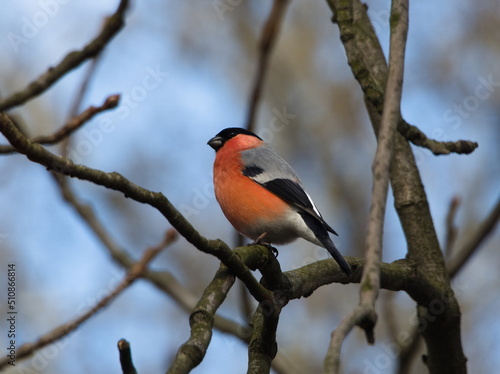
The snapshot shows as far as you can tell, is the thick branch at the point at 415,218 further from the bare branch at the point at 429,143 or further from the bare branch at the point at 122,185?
the bare branch at the point at 122,185

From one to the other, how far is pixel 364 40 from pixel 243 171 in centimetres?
142

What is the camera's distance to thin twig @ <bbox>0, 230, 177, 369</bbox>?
304 centimetres

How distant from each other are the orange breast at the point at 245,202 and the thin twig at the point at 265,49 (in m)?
1.02

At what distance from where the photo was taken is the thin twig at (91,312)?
304 cm

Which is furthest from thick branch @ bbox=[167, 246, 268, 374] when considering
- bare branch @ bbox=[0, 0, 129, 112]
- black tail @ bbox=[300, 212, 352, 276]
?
bare branch @ bbox=[0, 0, 129, 112]

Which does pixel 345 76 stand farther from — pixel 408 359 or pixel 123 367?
pixel 123 367

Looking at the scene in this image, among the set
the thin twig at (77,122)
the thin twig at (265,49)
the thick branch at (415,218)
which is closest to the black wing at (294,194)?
the thick branch at (415,218)

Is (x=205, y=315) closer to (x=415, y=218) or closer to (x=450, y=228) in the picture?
(x=415, y=218)

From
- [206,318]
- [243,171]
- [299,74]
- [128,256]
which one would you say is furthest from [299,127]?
[206,318]

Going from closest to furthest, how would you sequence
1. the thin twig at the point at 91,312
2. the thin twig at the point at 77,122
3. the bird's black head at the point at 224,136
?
the thin twig at the point at 91,312
the thin twig at the point at 77,122
the bird's black head at the point at 224,136

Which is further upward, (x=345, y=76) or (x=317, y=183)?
(x=345, y=76)

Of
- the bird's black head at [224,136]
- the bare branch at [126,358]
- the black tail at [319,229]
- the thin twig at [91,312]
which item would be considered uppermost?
the bird's black head at [224,136]

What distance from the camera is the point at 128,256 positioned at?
4.49 m

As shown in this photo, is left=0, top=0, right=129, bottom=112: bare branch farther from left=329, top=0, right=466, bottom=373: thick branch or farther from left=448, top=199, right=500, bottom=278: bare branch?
left=448, top=199, right=500, bottom=278: bare branch
